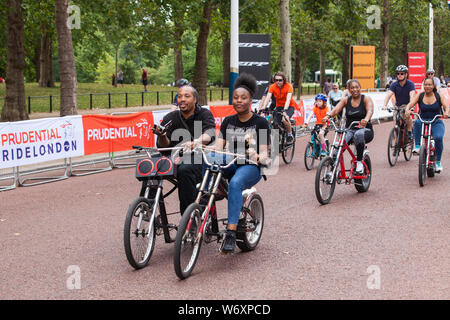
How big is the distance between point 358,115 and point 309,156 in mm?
3442

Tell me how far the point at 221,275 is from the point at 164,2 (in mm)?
23802

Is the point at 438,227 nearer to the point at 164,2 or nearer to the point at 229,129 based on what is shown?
the point at 229,129

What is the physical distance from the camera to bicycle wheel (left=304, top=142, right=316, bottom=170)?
14.4 m

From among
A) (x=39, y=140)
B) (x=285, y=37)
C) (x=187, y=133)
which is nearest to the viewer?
(x=187, y=133)

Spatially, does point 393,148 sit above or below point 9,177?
above

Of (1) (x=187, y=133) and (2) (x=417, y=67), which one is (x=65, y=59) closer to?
(1) (x=187, y=133)

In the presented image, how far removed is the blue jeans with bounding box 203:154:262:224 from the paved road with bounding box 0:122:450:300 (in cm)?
53

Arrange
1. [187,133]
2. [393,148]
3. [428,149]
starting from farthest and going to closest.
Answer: [393,148], [428,149], [187,133]

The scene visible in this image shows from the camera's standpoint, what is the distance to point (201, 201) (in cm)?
691

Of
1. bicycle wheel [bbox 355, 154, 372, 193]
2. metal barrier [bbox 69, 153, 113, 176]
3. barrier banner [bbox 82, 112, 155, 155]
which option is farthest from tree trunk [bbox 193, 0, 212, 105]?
bicycle wheel [bbox 355, 154, 372, 193]

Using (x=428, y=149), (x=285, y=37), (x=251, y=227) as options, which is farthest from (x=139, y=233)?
(x=285, y=37)

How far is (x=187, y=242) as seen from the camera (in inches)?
246
